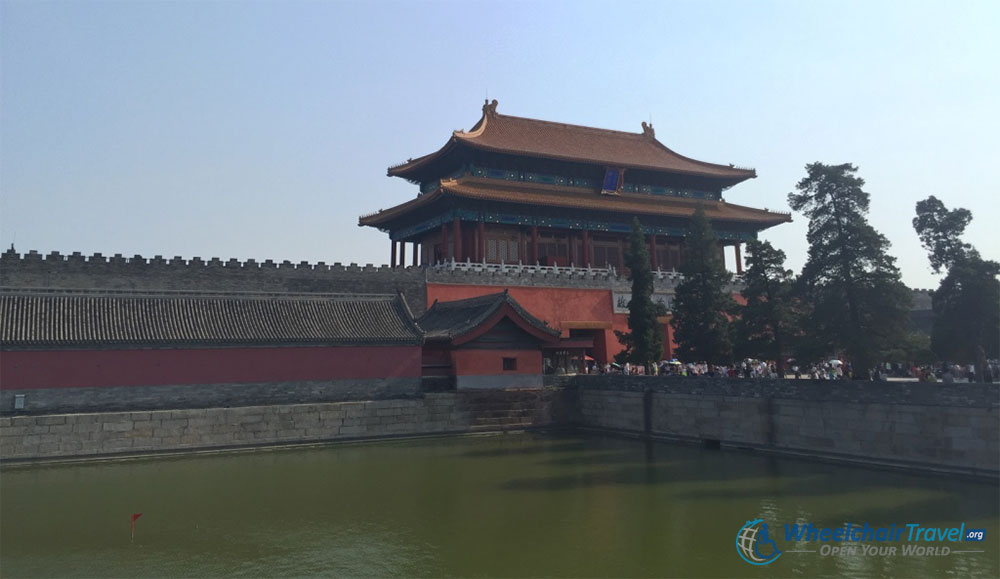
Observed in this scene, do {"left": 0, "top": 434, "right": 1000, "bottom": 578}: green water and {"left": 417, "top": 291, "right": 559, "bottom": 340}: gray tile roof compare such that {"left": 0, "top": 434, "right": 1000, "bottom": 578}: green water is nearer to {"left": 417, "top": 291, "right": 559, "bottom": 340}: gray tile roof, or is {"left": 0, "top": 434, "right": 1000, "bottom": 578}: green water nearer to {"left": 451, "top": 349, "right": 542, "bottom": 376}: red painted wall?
{"left": 451, "top": 349, "right": 542, "bottom": 376}: red painted wall

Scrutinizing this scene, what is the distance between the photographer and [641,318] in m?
26.0

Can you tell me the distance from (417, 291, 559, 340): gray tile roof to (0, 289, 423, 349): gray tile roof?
137cm

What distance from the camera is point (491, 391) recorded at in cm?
2408

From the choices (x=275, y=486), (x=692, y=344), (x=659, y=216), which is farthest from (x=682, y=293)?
(x=275, y=486)

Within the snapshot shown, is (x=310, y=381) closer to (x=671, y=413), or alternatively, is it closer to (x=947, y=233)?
Answer: (x=671, y=413)

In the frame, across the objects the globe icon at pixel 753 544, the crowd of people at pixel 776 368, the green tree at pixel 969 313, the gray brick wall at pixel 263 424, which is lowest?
the globe icon at pixel 753 544

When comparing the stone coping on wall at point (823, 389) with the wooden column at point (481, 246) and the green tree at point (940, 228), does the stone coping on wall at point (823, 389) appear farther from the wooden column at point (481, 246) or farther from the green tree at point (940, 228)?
the wooden column at point (481, 246)

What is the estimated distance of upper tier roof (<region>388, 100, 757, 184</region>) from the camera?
34875 millimetres

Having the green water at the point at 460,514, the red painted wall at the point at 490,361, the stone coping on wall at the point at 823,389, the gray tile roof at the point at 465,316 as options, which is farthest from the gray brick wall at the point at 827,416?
the gray tile roof at the point at 465,316

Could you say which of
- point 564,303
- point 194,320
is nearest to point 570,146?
point 564,303

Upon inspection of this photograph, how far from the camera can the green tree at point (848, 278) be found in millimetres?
18141

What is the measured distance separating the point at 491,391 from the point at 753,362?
12592 mm

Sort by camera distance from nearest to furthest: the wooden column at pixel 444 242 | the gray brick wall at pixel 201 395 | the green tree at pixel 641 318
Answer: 1. the gray brick wall at pixel 201 395
2. the green tree at pixel 641 318
3. the wooden column at pixel 444 242

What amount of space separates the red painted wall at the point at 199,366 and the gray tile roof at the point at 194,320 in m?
0.31
